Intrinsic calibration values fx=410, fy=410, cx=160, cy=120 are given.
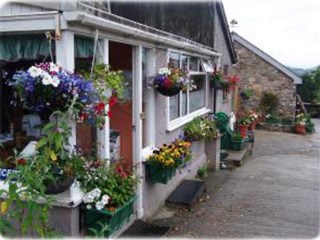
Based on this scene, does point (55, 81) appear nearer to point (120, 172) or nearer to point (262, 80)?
point (120, 172)

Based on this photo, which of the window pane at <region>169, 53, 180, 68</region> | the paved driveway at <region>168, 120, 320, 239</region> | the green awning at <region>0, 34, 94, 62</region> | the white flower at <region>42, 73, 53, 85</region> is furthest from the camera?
the window pane at <region>169, 53, 180, 68</region>

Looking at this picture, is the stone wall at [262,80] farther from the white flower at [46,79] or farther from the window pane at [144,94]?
the white flower at [46,79]

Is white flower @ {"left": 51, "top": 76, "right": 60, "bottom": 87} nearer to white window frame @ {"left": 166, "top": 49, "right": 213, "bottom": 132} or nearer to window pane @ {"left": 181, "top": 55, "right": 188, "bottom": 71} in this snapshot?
white window frame @ {"left": 166, "top": 49, "right": 213, "bottom": 132}

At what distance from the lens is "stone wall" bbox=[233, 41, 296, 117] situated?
20.0m

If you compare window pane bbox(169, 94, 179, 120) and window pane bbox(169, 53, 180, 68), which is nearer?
window pane bbox(169, 53, 180, 68)

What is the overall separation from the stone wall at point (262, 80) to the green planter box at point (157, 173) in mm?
14914

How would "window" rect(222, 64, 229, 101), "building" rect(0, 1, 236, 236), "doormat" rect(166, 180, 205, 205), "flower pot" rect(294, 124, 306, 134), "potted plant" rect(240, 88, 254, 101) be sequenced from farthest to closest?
"potted plant" rect(240, 88, 254, 101)
"flower pot" rect(294, 124, 306, 134)
"window" rect(222, 64, 229, 101)
"doormat" rect(166, 180, 205, 205)
"building" rect(0, 1, 236, 236)

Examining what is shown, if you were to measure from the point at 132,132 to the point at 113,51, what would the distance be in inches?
50.1

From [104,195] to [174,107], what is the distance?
3.92 m

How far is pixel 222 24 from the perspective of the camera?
13.3 metres

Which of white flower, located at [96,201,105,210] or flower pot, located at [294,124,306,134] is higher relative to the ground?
white flower, located at [96,201,105,210]

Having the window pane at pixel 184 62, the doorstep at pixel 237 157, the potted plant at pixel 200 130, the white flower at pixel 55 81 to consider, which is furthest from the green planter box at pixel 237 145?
the white flower at pixel 55 81

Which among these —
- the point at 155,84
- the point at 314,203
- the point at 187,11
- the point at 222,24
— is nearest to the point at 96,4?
the point at 155,84

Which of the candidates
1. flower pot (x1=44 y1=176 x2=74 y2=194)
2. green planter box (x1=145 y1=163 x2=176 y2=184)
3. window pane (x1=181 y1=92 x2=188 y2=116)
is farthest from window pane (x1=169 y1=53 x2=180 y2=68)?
flower pot (x1=44 y1=176 x2=74 y2=194)
